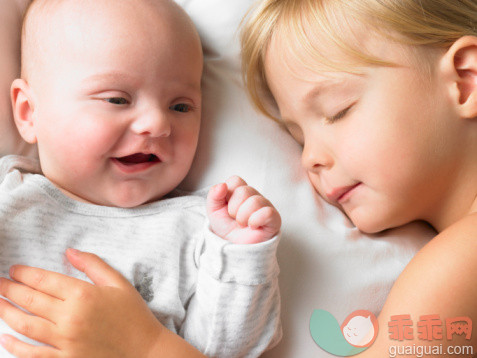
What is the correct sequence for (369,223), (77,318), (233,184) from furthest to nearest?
(369,223), (233,184), (77,318)

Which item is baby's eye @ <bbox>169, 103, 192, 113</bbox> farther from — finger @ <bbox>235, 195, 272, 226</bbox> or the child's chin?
the child's chin

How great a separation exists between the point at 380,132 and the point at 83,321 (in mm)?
650

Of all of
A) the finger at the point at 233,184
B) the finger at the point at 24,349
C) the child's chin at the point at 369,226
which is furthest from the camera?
the child's chin at the point at 369,226

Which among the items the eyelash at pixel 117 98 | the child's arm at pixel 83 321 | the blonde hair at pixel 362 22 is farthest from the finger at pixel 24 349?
the blonde hair at pixel 362 22

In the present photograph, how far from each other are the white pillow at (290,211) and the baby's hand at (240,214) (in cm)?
16

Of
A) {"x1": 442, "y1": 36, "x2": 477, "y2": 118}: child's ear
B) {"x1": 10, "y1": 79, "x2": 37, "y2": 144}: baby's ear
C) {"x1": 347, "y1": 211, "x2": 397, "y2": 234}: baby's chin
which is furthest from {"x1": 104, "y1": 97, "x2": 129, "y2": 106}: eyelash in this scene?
{"x1": 442, "y1": 36, "x2": 477, "y2": 118}: child's ear

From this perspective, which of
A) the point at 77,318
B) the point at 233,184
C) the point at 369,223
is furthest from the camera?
the point at 369,223

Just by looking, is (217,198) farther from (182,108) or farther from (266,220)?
(182,108)

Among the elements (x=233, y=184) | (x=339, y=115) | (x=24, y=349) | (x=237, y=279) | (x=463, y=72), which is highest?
(x=463, y=72)

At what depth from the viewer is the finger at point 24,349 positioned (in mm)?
891

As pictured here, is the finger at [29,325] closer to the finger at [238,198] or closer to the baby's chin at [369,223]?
the finger at [238,198]

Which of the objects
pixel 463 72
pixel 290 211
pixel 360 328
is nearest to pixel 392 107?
pixel 463 72

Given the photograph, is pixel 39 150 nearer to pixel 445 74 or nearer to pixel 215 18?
pixel 215 18

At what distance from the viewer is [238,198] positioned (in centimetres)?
97
